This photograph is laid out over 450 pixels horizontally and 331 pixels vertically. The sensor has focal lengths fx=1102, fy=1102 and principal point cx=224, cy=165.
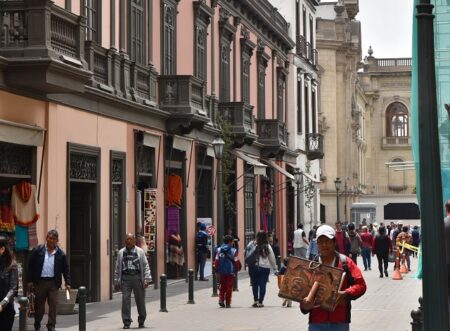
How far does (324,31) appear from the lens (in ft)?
249

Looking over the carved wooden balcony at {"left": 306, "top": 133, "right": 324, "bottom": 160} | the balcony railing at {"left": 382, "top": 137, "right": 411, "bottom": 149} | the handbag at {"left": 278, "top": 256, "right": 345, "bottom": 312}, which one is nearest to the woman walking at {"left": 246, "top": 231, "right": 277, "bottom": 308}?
the handbag at {"left": 278, "top": 256, "right": 345, "bottom": 312}

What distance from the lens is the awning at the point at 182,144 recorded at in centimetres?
2976

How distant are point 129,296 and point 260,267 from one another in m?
5.21

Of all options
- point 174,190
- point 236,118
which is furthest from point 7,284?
point 236,118

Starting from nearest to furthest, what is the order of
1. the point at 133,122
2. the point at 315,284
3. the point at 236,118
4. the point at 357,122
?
the point at 315,284, the point at 133,122, the point at 236,118, the point at 357,122

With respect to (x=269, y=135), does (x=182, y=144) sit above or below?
below

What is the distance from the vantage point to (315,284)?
931cm

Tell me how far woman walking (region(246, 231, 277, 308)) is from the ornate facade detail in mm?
3807

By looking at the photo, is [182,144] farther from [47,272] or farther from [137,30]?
Answer: [47,272]

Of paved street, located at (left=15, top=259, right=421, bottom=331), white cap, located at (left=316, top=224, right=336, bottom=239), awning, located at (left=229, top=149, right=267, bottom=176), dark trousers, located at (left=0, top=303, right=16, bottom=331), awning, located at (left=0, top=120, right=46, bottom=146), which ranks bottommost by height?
paved street, located at (left=15, top=259, right=421, bottom=331)

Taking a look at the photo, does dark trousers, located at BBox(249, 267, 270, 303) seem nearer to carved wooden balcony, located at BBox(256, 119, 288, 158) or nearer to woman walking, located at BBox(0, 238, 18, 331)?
woman walking, located at BBox(0, 238, 18, 331)

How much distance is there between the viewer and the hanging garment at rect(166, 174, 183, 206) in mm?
30016

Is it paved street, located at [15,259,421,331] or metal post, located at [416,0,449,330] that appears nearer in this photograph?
metal post, located at [416,0,449,330]

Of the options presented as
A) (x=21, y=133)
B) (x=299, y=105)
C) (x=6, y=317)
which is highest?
(x=299, y=105)
